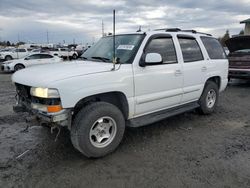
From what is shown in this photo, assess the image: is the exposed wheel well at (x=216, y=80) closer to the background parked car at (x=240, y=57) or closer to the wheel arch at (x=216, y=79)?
the wheel arch at (x=216, y=79)

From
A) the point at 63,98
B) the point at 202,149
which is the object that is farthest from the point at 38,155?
the point at 202,149

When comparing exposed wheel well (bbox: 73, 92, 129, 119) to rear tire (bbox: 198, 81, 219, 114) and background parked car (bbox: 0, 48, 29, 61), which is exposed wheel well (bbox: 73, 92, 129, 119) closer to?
rear tire (bbox: 198, 81, 219, 114)

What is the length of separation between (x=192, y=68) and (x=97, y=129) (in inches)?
98.0

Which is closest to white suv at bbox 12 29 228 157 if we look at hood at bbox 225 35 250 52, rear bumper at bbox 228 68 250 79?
rear bumper at bbox 228 68 250 79

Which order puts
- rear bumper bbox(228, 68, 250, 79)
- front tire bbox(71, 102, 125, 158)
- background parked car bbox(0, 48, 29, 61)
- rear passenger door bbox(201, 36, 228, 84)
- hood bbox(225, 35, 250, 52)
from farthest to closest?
1. background parked car bbox(0, 48, 29, 61)
2. hood bbox(225, 35, 250, 52)
3. rear bumper bbox(228, 68, 250, 79)
4. rear passenger door bbox(201, 36, 228, 84)
5. front tire bbox(71, 102, 125, 158)

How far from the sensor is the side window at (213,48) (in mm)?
5965

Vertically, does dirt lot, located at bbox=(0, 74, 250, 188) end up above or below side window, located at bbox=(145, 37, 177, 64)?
below

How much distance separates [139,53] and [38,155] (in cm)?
228

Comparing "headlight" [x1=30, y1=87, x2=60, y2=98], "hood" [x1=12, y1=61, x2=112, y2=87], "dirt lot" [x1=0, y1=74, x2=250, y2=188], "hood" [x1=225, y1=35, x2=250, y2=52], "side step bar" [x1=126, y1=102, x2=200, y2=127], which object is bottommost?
"dirt lot" [x1=0, y1=74, x2=250, y2=188]

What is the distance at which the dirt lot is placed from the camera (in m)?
3.25

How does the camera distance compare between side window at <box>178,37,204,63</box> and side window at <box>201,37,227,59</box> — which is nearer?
side window at <box>178,37,204,63</box>

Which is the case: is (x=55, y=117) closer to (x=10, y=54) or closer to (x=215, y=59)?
(x=215, y=59)

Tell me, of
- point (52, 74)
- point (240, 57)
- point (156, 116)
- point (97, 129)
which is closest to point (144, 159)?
point (97, 129)

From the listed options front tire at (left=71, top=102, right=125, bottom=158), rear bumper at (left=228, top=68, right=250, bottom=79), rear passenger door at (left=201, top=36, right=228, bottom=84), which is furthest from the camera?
rear bumper at (left=228, top=68, right=250, bottom=79)
